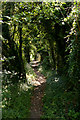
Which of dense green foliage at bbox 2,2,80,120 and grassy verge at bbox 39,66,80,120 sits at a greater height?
dense green foliage at bbox 2,2,80,120

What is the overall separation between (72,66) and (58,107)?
242 cm

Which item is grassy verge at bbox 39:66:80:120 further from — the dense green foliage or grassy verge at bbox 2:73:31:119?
grassy verge at bbox 2:73:31:119

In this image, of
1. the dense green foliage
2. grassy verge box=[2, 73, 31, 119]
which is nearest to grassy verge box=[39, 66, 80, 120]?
the dense green foliage

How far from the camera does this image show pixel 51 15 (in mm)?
8523

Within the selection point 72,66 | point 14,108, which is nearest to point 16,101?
point 14,108

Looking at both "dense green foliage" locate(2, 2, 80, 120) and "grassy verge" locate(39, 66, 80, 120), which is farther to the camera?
"grassy verge" locate(39, 66, 80, 120)

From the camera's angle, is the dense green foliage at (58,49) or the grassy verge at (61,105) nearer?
the dense green foliage at (58,49)

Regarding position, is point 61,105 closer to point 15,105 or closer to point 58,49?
point 15,105

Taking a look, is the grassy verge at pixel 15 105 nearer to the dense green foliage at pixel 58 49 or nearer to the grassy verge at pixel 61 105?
the dense green foliage at pixel 58 49

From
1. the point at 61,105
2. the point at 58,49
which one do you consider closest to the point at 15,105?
the point at 61,105

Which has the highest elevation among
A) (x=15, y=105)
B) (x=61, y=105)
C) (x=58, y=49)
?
(x=58, y=49)

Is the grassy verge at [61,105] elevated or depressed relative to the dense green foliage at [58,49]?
depressed

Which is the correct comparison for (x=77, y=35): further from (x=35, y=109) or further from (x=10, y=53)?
(x=10, y=53)

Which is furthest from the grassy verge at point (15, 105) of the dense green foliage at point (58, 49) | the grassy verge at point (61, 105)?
the grassy verge at point (61, 105)
